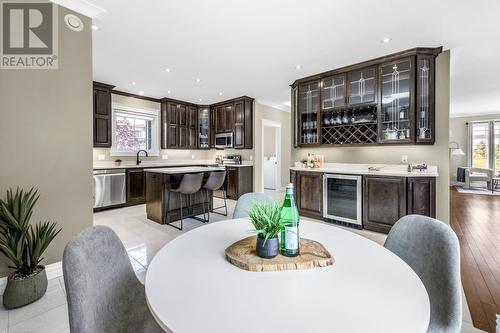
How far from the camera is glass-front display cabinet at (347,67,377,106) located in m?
3.70

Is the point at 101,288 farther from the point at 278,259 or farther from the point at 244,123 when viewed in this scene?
the point at 244,123

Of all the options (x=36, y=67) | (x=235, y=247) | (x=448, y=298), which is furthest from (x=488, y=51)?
(x=36, y=67)

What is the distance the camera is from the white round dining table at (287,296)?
59 cm

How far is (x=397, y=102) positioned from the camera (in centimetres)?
352

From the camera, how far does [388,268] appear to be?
89 cm

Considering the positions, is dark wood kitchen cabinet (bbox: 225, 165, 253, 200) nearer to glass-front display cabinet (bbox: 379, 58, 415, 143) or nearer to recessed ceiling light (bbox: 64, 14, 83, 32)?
glass-front display cabinet (bbox: 379, 58, 415, 143)

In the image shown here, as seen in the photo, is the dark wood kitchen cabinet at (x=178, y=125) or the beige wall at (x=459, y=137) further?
the beige wall at (x=459, y=137)

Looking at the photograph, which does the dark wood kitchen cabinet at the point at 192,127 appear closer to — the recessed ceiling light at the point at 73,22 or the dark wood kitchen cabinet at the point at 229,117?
the dark wood kitchen cabinet at the point at 229,117

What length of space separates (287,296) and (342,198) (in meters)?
3.30

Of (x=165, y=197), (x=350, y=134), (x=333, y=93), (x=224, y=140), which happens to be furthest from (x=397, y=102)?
(x=224, y=140)

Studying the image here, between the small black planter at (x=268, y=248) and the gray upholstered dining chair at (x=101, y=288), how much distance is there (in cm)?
55

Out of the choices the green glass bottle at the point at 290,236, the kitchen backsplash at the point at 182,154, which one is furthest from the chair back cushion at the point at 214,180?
the green glass bottle at the point at 290,236

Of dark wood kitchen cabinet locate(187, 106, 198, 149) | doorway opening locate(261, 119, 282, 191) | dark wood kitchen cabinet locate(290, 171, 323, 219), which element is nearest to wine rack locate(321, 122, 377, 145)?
dark wood kitchen cabinet locate(290, 171, 323, 219)

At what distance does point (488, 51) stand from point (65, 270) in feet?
17.5
